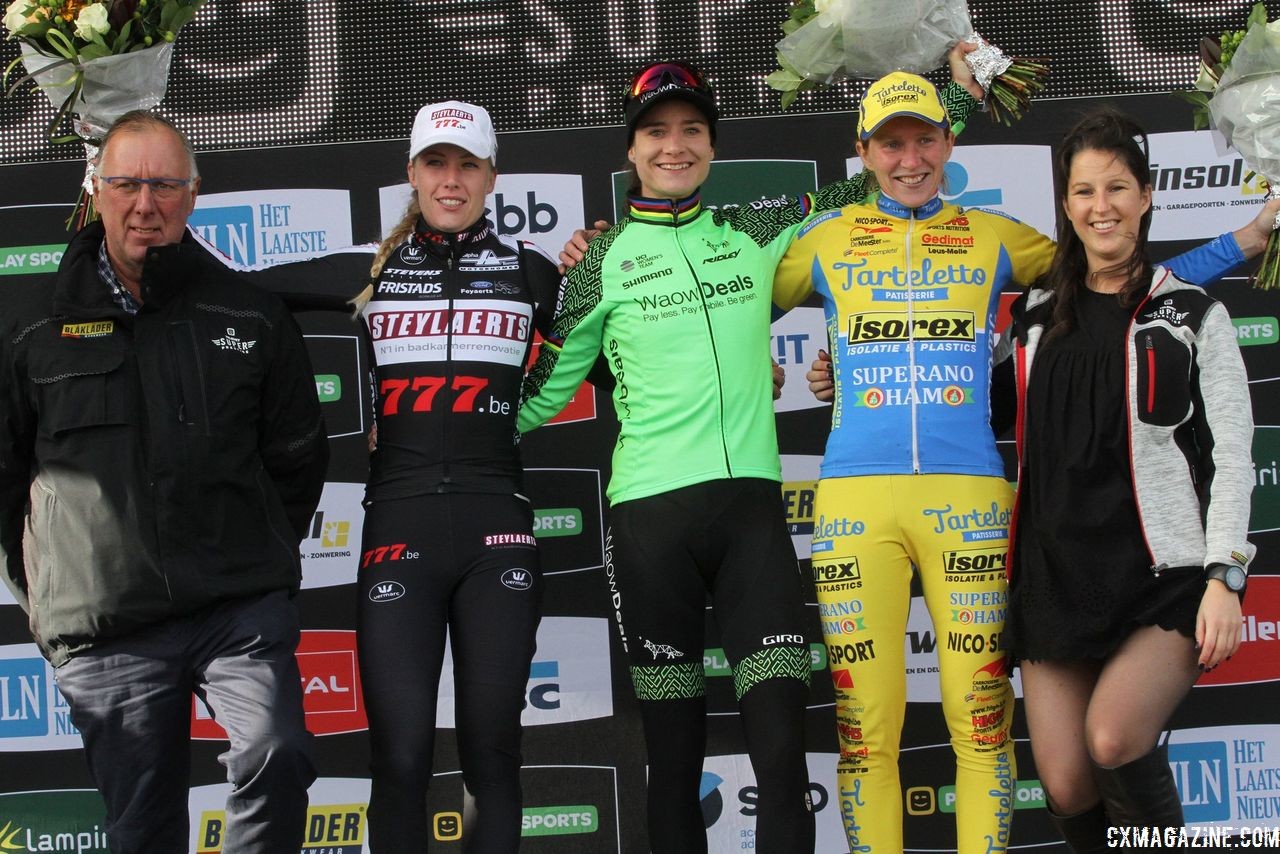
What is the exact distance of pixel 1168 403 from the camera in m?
2.47

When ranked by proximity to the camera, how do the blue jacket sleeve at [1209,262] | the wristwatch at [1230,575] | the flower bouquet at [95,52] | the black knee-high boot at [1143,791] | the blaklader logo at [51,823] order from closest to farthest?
1. the wristwatch at [1230,575]
2. the black knee-high boot at [1143,791]
3. the blue jacket sleeve at [1209,262]
4. the flower bouquet at [95,52]
5. the blaklader logo at [51,823]

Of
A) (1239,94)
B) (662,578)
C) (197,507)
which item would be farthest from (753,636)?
(1239,94)

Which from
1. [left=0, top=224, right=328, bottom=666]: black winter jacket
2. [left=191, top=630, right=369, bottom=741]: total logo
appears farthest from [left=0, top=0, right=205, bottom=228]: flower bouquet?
[left=191, top=630, right=369, bottom=741]: total logo

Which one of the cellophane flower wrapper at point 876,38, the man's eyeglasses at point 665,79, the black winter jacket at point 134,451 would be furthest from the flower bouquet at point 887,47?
the black winter jacket at point 134,451

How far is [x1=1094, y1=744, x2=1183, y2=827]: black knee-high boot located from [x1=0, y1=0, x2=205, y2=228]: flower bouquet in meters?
2.41

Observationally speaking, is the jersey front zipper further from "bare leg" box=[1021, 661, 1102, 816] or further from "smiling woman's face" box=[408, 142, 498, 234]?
"smiling woman's face" box=[408, 142, 498, 234]

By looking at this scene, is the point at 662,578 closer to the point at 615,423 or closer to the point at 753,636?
the point at 753,636

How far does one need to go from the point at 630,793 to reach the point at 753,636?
120 centimetres

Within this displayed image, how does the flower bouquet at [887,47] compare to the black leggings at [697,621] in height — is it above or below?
above

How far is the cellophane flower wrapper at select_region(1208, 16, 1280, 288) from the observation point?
2.74m

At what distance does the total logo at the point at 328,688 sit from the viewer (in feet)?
11.8

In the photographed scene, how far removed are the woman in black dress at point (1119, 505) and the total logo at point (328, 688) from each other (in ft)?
6.12

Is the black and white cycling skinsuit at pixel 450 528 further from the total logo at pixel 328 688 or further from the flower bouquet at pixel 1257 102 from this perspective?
the flower bouquet at pixel 1257 102

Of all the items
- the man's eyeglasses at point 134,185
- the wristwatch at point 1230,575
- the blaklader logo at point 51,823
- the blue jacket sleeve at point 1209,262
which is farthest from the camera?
the blaklader logo at point 51,823
